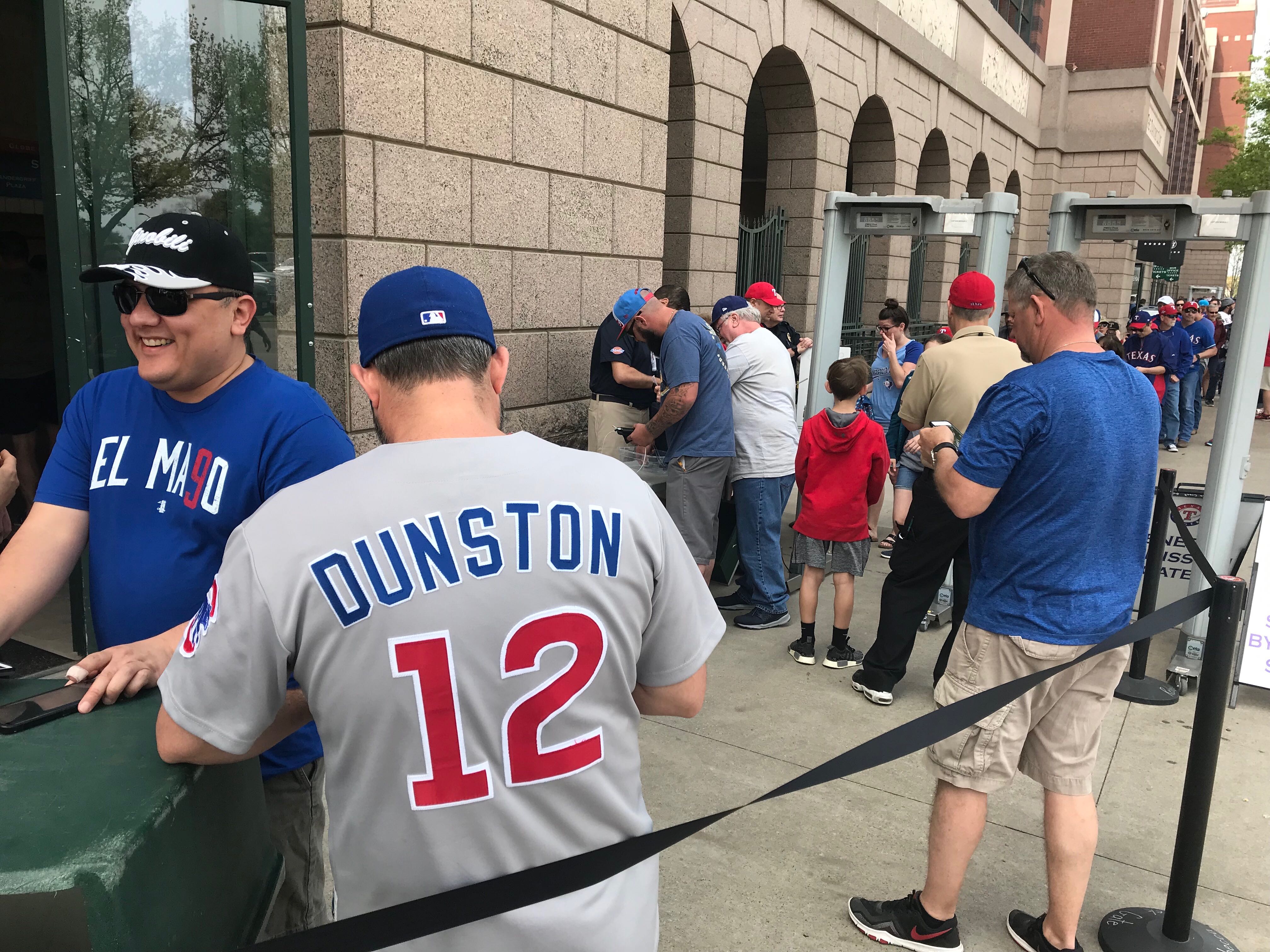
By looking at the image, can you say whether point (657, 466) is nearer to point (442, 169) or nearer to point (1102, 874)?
point (442, 169)

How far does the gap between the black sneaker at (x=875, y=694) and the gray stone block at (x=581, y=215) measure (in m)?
3.54

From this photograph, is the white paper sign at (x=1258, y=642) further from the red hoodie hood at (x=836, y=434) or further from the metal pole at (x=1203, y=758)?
the metal pole at (x=1203, y=758)

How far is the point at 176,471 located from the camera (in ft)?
6.42

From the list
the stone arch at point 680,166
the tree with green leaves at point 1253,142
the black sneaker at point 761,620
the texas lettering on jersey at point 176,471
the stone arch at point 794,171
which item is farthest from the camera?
the tree with green leaves at point 1253,142

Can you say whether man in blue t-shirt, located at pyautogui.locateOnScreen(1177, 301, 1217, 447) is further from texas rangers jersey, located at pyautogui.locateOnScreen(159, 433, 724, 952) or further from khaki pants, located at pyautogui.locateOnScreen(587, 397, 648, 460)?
texas rangers jersey, located at pyautogui.locateOnScreen(159, 433, 724, 952)

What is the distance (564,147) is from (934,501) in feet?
11.7

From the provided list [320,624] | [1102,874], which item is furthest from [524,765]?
[1102,874]

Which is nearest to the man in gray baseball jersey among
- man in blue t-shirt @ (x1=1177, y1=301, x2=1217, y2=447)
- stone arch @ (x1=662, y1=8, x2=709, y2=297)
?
stone arch @ (x1=662, y1=8, x2=709, y2=297)

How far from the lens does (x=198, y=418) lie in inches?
78.5

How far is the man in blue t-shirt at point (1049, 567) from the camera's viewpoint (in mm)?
2801

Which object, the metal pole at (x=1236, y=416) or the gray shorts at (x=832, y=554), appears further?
the gray shorts at (x=832, y=554)

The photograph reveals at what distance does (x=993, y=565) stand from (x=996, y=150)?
68.4 feet

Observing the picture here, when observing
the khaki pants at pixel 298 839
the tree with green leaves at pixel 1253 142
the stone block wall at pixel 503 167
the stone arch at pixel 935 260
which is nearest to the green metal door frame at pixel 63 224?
the stone block wall at pixel 503 167

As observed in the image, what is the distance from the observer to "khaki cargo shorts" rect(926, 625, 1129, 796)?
287 cm
